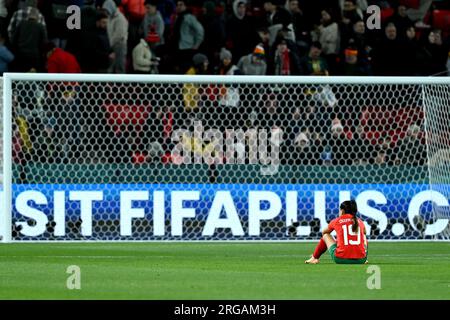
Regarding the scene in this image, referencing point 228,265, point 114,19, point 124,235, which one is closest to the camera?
point 228,265

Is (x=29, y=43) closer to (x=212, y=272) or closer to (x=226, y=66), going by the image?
(x=226, y=66)

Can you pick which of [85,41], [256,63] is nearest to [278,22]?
[256,63]

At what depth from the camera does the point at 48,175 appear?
1884cm

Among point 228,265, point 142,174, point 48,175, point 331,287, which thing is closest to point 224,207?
point 142,174

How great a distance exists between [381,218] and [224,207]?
2427mm

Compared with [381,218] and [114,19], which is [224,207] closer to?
[381,218]

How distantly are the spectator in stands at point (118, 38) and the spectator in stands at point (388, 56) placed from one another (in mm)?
4656

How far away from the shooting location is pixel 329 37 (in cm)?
2405

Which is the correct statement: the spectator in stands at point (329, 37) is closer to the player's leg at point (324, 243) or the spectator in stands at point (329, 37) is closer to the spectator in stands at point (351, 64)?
the spectator in stands at point (351, 64)

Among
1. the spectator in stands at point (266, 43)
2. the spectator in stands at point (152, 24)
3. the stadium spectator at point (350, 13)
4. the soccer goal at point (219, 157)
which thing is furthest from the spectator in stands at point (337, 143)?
the spectator in stands at point (152, 24)

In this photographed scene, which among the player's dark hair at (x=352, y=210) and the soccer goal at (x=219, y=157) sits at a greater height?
the soccer goal at (x=219, y=157)

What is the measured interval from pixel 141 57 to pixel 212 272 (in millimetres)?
10399

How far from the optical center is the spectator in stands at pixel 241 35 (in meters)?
23.6

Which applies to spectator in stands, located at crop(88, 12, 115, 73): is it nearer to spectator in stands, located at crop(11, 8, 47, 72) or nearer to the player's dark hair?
spectator in stands, located at crop(11, 8, 47, 72)
